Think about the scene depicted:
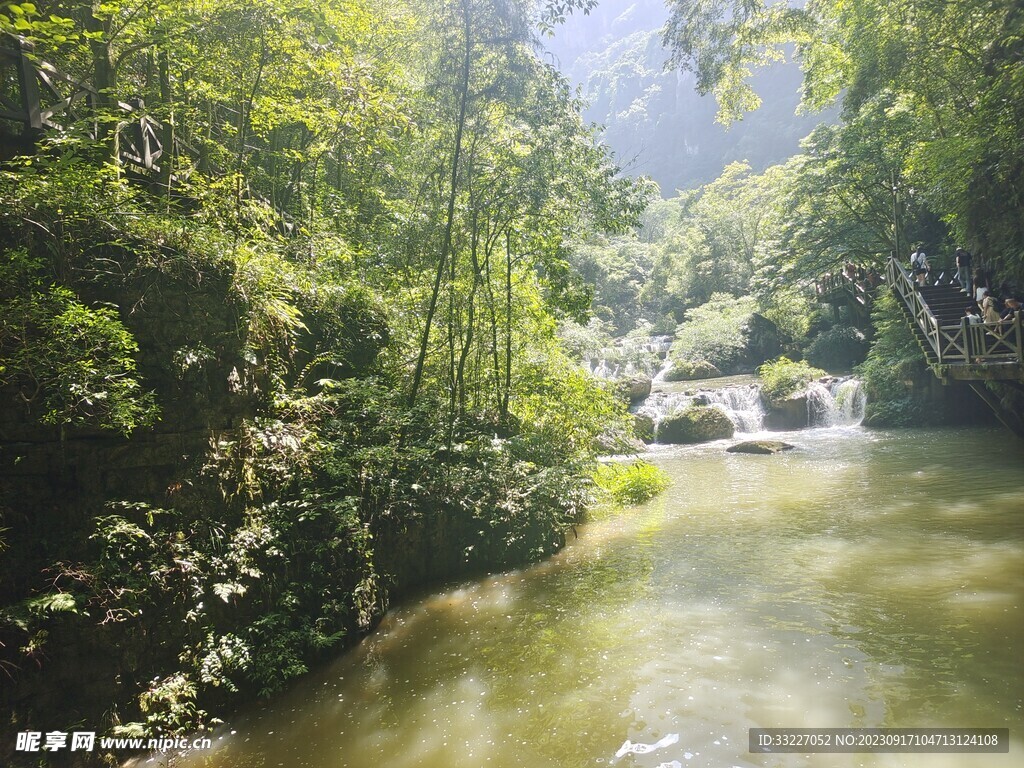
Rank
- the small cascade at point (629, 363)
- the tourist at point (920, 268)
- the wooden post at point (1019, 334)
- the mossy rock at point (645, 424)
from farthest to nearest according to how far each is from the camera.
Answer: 1. the small cascade at point (629, 363)
2. the mossy rock at point (645, 424)
3. the tourist at point (920, 268)
4. the wooden post at point (1019, 334)

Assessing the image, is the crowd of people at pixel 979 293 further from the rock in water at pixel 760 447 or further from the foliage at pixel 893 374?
the rock in water at pixel 760 447

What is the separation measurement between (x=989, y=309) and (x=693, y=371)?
16.3 m

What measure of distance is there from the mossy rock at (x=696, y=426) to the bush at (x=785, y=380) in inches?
97.1

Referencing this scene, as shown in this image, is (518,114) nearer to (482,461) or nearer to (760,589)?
(482,461)

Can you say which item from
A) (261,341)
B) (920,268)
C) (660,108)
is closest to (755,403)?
(920,268)

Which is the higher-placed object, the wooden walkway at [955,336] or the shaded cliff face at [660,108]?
the shaded cliff face at [660,108]

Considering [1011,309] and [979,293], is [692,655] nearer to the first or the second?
[1011,309]

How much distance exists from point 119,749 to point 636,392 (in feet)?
66.6

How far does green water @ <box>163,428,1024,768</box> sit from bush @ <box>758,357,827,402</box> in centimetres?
1164

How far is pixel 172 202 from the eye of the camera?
18.4 feet

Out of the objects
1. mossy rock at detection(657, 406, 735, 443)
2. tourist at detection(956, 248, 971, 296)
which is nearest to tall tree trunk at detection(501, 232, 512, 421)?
mossy rock at detection(657, 406, 735, 443)

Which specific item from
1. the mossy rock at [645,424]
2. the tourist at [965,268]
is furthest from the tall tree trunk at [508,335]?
the tourist at [965,268]

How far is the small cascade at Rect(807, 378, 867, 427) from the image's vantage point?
18.4 meters

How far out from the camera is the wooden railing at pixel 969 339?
10094mm
